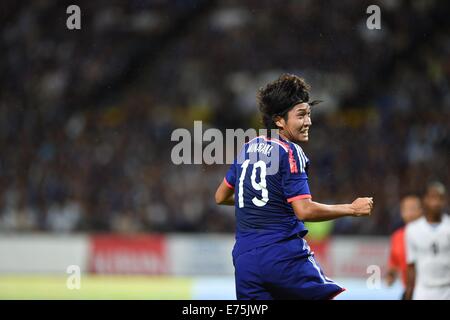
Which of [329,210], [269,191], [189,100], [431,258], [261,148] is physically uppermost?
[189,100]

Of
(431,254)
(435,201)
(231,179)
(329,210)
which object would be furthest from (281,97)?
(431,254)

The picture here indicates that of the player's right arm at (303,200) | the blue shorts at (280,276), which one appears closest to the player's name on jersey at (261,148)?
the player's right arm at (303,200)

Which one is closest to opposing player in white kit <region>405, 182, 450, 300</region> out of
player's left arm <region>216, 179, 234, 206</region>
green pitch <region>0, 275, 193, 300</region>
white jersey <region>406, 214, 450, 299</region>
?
white jersey <region>406, 214, 450, 299</region>

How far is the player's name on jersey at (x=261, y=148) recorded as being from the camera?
16.6ft

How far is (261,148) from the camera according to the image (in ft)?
16.8

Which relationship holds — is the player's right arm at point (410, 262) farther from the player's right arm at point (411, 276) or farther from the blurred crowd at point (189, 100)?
the blurred crowd at point (189, 100)

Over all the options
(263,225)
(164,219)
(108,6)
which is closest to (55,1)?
(108,6)

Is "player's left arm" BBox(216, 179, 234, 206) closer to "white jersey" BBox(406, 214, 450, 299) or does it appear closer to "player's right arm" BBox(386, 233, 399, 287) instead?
"white jersey" BBox(406, 214, 450, 299)

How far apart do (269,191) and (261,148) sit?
26cm

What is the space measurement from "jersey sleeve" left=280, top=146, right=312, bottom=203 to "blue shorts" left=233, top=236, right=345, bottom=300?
0.32 metres

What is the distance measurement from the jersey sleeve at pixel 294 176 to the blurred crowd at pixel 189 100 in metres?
9.25

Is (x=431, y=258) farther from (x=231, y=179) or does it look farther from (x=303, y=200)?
(x=303, y=200)

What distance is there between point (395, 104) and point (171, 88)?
4.72 m

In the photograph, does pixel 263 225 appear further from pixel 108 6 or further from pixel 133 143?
pixel 108 6
